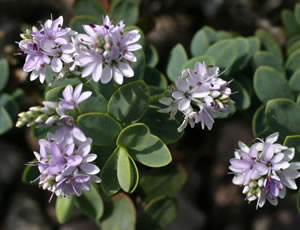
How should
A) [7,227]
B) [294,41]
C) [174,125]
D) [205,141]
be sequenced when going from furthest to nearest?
[205,141] < [7,227] < [294,41] < [174,125]

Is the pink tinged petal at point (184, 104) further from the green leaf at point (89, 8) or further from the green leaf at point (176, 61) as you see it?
the green leaf at point (89, 8)

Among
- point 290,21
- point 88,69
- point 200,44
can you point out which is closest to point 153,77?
point 200,44

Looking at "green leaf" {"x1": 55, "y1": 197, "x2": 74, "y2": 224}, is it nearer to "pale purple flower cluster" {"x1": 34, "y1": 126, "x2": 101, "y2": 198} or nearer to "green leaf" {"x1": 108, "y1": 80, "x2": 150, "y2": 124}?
"pale purple flower cluster" {"x1": 34, "y1": 126, "x2": 101, "y2": 198}

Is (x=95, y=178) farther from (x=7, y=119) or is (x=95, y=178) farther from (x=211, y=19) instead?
(x=211, y=19)

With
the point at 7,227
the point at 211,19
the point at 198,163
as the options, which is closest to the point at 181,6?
the point at 211,19

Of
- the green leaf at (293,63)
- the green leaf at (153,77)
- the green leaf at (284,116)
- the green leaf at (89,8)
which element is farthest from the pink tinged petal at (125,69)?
the green leaf at (293,63)
